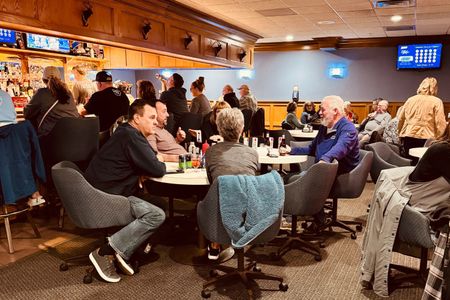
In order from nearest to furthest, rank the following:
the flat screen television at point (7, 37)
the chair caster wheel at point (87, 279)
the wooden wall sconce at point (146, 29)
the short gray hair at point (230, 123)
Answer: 1. the short gray hair at point (230, 123)
2. the chair caster wheel at point (87, 279)
3. the wooden wall sconce at point (146, 29)
4. the flat screen television at point (7, 37)

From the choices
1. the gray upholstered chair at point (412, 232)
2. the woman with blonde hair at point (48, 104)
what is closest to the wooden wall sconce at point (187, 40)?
the woman with blonde hair at point (48, 104)

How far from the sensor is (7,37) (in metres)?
6.46

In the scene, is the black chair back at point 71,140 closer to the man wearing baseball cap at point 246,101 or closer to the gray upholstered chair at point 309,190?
the gray upholstered chair at point 309,190

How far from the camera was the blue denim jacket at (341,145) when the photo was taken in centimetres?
351

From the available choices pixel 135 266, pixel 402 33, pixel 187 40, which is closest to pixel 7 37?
pixel 187 40

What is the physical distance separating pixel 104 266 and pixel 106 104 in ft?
7.49

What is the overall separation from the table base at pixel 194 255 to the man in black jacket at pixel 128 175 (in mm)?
561

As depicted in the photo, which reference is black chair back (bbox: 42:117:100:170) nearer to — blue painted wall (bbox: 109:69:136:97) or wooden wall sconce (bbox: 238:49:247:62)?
wooden wall sconce (bbox: 238:49:247:62)

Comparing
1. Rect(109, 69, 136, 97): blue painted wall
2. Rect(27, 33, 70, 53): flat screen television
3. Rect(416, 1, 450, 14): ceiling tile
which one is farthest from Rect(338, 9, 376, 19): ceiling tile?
Rect(109, 69, 136, 97): blue painted wall

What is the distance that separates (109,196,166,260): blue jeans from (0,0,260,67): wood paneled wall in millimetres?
2087

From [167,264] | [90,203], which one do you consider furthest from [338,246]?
[90,203]

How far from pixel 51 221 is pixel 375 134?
4971 mm

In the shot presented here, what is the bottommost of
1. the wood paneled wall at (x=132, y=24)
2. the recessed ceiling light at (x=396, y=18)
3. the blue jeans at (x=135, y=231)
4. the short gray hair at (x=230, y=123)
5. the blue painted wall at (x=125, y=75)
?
the blue jeans at (x=135, y=231)

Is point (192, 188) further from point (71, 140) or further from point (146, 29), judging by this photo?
point (146, 29)
